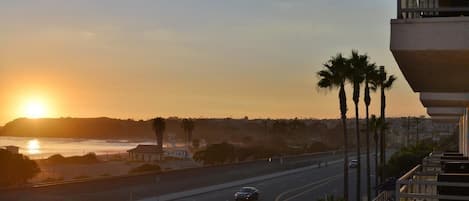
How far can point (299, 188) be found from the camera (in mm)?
68438

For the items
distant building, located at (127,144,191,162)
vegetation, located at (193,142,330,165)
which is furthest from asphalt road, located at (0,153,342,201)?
distant building, located at (127,144,191,162)

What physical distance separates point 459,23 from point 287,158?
9071 cm

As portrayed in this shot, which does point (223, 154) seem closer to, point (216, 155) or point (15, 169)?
point (216, 155)

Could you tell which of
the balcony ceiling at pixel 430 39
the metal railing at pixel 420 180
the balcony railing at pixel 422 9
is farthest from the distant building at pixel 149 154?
the balcony ceiling at pixel 430 39

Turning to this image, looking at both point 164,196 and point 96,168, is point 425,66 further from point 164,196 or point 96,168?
point 96,168

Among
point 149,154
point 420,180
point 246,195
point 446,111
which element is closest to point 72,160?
point 149,154

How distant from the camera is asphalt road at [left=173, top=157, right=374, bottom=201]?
192ft

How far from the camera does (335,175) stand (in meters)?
86.6

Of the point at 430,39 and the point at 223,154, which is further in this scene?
the point at 223,154

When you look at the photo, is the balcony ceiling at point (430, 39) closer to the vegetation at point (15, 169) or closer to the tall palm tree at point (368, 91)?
the tall palm tree at point (368, 91)

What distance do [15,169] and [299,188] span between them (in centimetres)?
2821

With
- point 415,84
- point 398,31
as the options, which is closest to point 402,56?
point 398,31

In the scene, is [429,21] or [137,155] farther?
[137,155]

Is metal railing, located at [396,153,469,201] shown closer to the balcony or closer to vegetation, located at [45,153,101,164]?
the balcony
